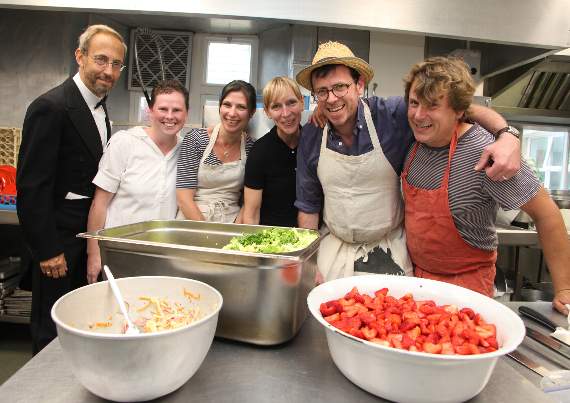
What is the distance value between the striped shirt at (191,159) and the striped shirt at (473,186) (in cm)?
96

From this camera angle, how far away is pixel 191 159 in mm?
1897

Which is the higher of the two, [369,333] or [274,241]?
[274,241]

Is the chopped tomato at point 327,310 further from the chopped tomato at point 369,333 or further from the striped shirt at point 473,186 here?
the striped shirt at point 473,186

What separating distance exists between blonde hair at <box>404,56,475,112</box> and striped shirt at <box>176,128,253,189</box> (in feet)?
3.20

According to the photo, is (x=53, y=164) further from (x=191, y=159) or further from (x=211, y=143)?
(x=211, y=143)

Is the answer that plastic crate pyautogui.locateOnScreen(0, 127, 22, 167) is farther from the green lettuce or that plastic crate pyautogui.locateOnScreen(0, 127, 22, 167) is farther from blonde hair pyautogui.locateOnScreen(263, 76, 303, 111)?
the green lettuce

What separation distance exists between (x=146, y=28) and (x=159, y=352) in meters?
3.58

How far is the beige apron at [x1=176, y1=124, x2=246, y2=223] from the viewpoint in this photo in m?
1.88

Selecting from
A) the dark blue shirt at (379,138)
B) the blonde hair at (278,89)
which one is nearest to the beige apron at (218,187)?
the blonde hair at (278,89)

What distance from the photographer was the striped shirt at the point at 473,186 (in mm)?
1164

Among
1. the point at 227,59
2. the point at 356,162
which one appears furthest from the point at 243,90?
the point at 227,59

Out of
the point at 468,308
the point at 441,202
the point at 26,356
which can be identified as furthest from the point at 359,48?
the point at 26,356

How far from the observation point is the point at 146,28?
11.5 ft

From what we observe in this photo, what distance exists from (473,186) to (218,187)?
3.83ft
